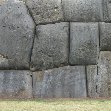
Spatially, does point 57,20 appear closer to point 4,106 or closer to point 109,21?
point 109,21

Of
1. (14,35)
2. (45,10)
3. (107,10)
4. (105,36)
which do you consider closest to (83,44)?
(105,36)

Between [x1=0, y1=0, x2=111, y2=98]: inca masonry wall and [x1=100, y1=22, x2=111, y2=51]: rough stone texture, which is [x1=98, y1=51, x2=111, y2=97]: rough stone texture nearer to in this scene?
[x1=0, y1=0, x2=111, y2=98]: inca masonry wall

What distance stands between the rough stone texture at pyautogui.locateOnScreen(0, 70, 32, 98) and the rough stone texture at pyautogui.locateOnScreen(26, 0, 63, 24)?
56.8 inches

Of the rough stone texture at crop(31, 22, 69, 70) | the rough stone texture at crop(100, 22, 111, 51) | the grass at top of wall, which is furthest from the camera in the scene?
the rough stone texture at crop(100, 22, 111, 51)

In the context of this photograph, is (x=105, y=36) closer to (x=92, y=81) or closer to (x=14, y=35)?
(x=92, y=81)

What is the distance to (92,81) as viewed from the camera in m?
10.5

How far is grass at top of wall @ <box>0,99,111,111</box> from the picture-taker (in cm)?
832

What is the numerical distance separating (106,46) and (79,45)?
2.43 feet

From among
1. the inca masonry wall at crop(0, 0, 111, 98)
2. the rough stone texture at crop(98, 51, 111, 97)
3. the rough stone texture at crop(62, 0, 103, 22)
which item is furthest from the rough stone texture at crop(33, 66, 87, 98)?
the rough stone texture at crop(62, 0, 103, 22)

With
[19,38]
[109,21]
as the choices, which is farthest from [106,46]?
[19,38]

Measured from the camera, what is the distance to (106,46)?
417 inches

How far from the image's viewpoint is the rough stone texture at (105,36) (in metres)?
10.6

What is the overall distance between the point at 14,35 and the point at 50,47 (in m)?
0.97

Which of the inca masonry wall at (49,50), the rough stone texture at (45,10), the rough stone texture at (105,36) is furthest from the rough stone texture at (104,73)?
the rough stone texture at (45,10)
